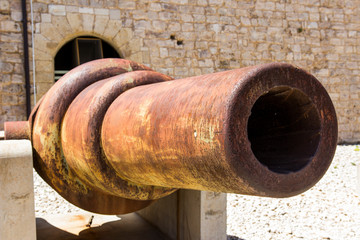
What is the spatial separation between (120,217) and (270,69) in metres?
2.95

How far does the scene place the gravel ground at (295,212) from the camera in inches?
158

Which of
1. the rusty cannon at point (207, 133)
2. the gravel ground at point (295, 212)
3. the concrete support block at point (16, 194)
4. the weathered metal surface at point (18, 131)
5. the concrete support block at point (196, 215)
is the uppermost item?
the rusty cannon at point (207, 133)

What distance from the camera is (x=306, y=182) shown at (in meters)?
1.19

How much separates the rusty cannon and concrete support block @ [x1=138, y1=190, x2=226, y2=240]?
2.46ft

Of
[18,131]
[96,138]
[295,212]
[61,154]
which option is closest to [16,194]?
[61,154]

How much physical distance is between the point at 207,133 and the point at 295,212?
3930 millimetres

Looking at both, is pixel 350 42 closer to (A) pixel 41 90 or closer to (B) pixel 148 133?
(A) pixel 41 90

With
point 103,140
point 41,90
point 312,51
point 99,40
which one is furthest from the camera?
point 312,51

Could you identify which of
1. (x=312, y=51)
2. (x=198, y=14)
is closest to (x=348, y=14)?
(x=312, y=51)

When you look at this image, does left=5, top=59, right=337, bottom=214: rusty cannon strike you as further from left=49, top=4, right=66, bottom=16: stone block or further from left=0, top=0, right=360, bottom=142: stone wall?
left=49, top=4, right=66, bottom=16: stone block

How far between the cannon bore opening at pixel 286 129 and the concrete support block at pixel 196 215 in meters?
1.32

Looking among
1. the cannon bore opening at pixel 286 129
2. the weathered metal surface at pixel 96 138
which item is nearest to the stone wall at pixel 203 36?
the weathered metal surface at pixel 96 138

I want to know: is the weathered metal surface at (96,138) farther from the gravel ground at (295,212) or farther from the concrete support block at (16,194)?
the gravel ground at (295,212)

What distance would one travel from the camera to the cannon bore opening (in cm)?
121
